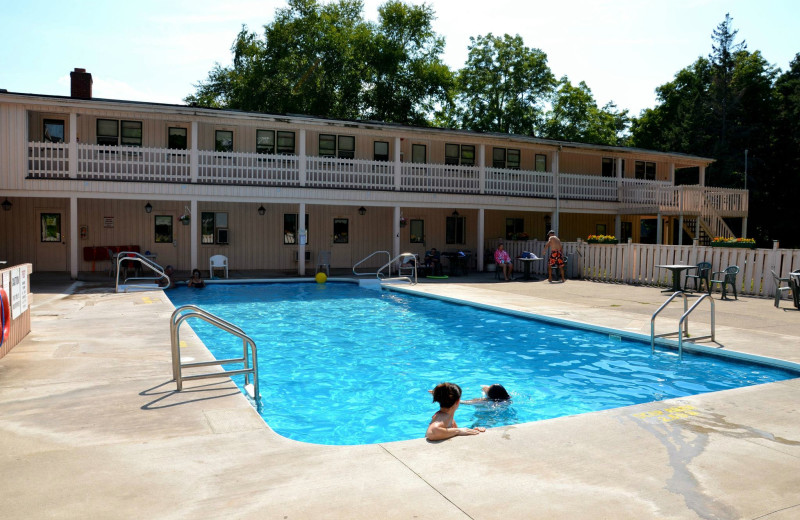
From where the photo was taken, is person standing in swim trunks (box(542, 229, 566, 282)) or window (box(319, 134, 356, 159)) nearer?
person standing in swim trunks (box(542, 229, 566, 282))

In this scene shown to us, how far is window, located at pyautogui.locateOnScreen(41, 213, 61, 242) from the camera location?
2231cm

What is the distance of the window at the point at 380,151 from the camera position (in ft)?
87.0

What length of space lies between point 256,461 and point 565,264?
19977mm

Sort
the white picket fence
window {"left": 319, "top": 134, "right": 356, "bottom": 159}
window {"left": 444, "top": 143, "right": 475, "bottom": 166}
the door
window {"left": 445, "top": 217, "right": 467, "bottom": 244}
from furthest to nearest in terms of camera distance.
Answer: window {"left": 445, "top": 217, "right": 467, "bottom": 244}
window {"left": 444, "top": 143, "right": 475, "bottom": 166}
window {"left": 319, "top": 134, "right": 356, "bottom": 159}
the door
the white picket fence

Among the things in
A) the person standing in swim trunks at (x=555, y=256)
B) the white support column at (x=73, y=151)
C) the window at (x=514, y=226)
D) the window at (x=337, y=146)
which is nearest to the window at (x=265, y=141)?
the window at (x=337, y=146)

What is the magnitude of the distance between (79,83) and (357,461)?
24538 mm

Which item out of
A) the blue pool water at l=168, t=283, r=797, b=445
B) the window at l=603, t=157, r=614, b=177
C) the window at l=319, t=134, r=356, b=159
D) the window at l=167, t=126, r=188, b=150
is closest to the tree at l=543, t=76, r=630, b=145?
the window at l=603, t=157, r=614, b=177

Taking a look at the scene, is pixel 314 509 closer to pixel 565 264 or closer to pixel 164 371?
pixel 164 371

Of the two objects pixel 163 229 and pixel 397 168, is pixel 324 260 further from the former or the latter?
pixel 163 229

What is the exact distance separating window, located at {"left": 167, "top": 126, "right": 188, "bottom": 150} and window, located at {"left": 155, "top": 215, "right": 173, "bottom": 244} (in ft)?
9.29

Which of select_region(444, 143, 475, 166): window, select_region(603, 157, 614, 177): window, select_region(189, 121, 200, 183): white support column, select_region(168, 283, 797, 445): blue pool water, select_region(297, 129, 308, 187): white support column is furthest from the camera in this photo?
select_region(603, 157, 614, 177): window

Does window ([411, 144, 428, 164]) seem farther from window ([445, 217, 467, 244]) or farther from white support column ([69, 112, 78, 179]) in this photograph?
white support column ([69, 112, 78, 179])

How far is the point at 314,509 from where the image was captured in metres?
3.66

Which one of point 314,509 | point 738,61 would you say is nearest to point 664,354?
point 314,509
